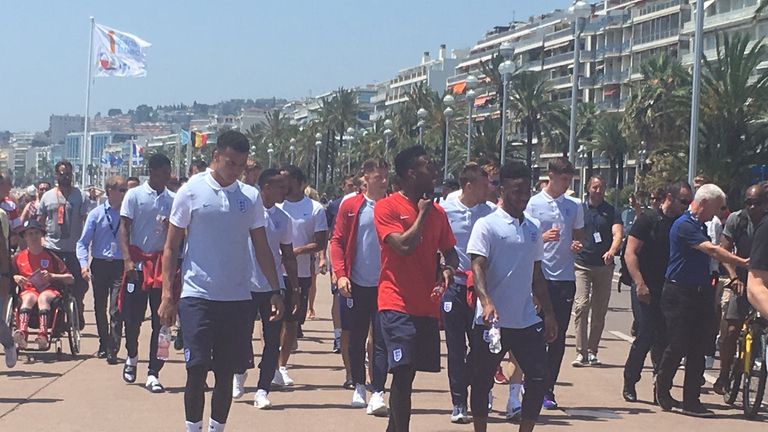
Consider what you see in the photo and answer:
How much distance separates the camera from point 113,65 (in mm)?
45781

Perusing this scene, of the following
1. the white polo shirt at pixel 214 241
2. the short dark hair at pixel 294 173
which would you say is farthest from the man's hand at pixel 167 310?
the short dark hair at pixel 294 173

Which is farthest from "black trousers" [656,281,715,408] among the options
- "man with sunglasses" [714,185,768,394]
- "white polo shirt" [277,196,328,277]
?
"white polo shirt" [277,196,328,277]

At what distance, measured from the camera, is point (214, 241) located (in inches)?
312

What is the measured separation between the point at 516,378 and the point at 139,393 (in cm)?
322

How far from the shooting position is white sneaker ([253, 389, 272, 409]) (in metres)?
10.1

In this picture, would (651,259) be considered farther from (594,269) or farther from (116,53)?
(116,53)

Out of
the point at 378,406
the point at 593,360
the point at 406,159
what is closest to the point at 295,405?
the point at 378,406

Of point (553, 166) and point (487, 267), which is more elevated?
point (553, 166)

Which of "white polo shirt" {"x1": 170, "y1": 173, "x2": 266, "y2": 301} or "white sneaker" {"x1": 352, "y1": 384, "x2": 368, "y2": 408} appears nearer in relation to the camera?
"white polo shirt" {"x1": 170, "y1": 173, "x2": 266, "y2": 301}

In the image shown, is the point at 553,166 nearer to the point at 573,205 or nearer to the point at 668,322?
the point at 573,205

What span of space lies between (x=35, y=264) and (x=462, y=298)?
5.67 m

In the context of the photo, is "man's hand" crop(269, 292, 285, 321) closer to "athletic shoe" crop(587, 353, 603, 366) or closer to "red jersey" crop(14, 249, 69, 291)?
"red jersey" crop(14, 249, 69, 291)

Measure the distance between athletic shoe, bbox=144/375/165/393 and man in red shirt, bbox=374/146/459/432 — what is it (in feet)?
11.2

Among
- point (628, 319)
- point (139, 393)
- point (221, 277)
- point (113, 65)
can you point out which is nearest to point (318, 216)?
point (139, 393)
